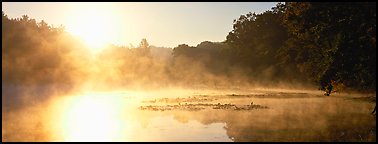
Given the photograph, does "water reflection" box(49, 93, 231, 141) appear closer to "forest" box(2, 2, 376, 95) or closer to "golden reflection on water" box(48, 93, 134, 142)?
"golden reflection on water" box(48, 93, 134, 142)

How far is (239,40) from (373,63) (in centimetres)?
7270

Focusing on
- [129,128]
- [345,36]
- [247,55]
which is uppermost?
[247,55]

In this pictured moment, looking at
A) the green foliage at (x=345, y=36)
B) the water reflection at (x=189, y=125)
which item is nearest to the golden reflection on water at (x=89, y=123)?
the water reflection at (x=189, y=125)

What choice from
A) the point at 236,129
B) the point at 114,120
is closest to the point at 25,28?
the point at 114,120

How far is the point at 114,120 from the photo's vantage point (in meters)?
25.5

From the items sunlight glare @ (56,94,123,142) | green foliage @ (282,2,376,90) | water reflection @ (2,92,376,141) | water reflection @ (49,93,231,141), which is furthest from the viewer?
sunlight glare @ (56,94,123,142)

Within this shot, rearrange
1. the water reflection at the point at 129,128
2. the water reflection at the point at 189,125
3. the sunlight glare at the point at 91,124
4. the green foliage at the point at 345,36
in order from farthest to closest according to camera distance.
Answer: the sunlight glare at the point at 91,124, the water reflection at the point at 129,128, the water reflection at the point at 189,125, the green foliage at the point at 345,36

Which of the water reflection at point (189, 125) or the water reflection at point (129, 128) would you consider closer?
the water reflection at point (189, 125)

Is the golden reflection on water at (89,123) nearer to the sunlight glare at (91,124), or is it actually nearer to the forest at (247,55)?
the sunlight glare at (91,124)

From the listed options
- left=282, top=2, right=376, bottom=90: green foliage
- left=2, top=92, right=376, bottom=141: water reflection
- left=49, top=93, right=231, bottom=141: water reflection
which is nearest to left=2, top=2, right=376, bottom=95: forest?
left=282, top=2, right=376, bottom=90: green foliage

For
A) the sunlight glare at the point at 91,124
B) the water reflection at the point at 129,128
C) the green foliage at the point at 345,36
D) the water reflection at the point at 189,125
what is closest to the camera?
the green foliage at the point at 345,36

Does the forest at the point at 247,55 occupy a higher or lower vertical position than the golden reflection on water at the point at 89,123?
higher

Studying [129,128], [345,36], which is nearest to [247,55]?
[129,128]

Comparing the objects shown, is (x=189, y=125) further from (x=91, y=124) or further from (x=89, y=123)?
(x=89, y=123)
